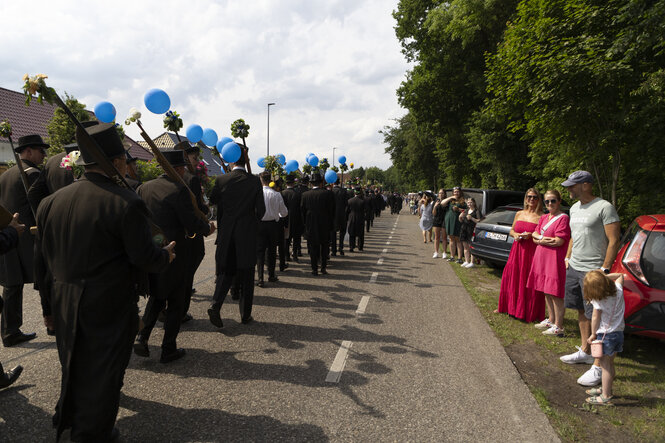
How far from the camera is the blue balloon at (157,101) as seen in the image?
471 cm

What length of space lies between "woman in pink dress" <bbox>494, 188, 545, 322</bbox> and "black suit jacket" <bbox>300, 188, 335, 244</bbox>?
394cm

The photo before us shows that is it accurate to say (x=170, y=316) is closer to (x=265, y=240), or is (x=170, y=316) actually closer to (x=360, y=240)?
(x=265, y=240)

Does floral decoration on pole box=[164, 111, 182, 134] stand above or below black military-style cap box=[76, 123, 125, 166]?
above

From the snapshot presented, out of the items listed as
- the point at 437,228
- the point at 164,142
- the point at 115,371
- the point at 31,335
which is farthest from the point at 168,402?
the point at 164,142

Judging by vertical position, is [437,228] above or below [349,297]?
above

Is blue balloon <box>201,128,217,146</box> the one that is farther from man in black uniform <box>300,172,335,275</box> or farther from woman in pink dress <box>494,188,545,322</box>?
woman in pink dress <box>494,188,545,322</box>

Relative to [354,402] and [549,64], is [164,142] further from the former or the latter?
[354,402]

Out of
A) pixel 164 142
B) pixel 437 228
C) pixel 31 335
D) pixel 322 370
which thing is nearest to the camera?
pixel 322 370

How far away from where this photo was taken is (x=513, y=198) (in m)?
10.4

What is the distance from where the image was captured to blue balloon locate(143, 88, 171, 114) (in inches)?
186

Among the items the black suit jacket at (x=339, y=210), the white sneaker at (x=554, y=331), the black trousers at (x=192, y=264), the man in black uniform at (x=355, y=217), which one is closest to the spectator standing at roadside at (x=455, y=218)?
the man in black uniform at (x=355, y=217)

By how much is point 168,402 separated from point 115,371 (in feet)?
2.90

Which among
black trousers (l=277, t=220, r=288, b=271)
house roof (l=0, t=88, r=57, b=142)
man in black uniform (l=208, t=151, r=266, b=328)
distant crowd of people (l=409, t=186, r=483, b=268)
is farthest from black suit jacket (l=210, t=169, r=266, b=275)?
house roof (l=0, t=88, r=57, b=142)

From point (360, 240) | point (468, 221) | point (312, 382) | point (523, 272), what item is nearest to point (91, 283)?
point (312, 382)
